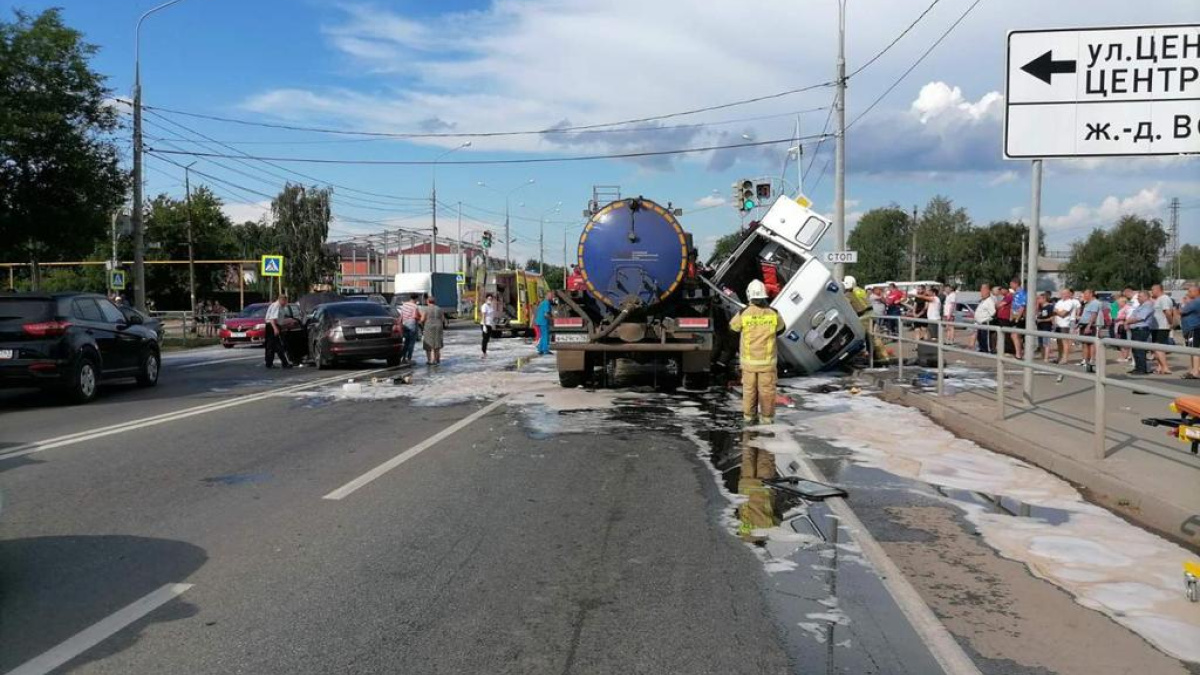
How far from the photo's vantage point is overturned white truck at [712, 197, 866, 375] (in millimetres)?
17297

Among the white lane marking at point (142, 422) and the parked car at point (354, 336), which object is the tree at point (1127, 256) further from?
the white lane marking at point (142, 422)

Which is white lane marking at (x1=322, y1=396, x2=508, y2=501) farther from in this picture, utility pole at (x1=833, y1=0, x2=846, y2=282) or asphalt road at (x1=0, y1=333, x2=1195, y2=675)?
utility pole at (x1=833, y1=0, x2=846, y2=282)

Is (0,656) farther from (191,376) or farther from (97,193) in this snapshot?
(97,193)

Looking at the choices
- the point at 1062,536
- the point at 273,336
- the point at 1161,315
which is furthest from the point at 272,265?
the point at 1062,536

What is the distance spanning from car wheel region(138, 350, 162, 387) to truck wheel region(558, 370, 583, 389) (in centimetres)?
748

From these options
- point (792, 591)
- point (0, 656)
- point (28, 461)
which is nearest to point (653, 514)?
point (792, 591)

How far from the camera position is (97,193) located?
23125mm

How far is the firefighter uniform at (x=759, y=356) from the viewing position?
1112 cm

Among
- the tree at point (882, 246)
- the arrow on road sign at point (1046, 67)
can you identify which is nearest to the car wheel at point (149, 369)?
the arrow on road sign at point (1046, 67)

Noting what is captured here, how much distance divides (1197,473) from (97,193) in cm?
2431

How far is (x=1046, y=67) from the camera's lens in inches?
324

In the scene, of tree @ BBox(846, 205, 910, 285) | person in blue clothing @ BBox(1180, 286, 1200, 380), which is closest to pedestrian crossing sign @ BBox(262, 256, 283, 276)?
person in blue clothing @ BBox(1180, 286, 1200, 380)

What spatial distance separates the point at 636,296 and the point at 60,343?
343 inches

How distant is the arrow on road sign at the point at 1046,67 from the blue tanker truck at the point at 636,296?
679 centimetres
